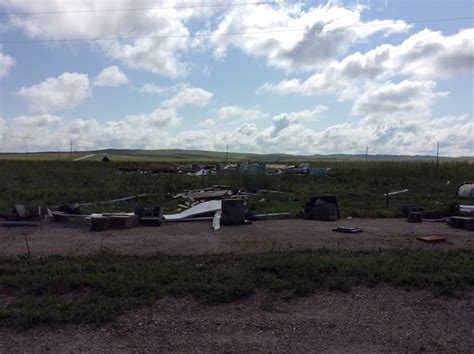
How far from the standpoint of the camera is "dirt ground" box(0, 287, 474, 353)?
4277 millimetres

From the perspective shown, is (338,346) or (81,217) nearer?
(338,346)

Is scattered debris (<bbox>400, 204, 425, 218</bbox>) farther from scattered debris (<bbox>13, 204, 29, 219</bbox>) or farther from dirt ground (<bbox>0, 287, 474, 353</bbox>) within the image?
scattered debris (<bbox>13, 204, 29, 219</bbox>)

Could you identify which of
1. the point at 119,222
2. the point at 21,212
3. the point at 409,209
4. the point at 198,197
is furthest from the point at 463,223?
the point at 21,212

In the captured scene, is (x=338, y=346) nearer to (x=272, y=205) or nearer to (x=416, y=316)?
(x=416, y=316)

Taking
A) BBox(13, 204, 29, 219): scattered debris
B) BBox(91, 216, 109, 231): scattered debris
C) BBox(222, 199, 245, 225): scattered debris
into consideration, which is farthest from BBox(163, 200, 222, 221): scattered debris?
BBox(13, 204, 29, 219): scattered debris

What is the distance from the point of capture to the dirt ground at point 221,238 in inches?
332

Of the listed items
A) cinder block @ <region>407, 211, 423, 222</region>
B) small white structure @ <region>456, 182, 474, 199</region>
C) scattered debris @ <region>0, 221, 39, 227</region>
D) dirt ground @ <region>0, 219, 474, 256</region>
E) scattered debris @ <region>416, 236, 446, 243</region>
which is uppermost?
small white structure @ <region>456, 182, 474, 199</region>

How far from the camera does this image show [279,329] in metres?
4.69

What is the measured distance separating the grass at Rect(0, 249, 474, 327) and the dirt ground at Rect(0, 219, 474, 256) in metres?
0.90

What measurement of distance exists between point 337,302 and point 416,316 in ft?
2.94

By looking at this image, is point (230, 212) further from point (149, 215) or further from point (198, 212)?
point (149, 215)

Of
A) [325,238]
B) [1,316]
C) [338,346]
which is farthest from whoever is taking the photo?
[325,238]

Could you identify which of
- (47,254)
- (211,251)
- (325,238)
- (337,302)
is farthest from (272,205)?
(337,302)

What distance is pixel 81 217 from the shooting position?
1214 cm
